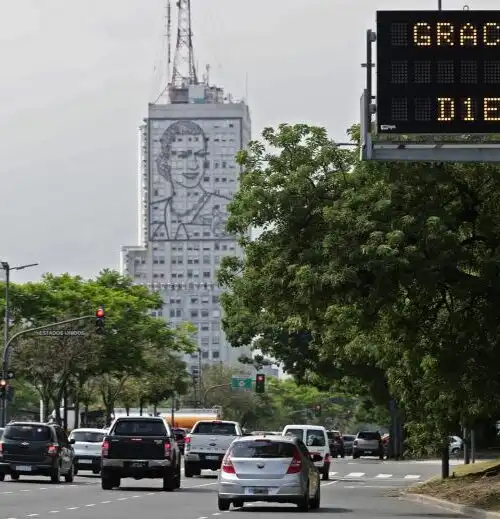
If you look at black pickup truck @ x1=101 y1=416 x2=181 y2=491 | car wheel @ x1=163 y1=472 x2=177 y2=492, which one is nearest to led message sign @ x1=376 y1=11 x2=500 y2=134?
black pickup truck @ x1=101 y1=416 x2=181 y2=491

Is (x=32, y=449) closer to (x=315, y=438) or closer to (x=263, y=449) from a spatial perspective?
(x=315, y=438)

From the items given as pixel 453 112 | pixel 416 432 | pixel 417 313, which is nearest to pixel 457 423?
pixel 416 432

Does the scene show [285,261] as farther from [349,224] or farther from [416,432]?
[416,432]

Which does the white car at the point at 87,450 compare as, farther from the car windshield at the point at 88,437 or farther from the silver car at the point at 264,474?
the silver car at the point at 264,474

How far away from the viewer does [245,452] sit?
31969mm

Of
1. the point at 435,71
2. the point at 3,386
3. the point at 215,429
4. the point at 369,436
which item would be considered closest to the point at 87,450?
the point at 215,429

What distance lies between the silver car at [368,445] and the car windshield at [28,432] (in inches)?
1904

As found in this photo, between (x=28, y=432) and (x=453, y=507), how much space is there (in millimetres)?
15479

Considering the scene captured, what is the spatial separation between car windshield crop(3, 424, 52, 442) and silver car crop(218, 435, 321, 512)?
44.7 feet

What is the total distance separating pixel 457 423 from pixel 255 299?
8076 mm

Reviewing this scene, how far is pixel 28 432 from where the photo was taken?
146 feet

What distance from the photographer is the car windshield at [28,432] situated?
44500mm

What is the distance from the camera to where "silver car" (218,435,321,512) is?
103ft

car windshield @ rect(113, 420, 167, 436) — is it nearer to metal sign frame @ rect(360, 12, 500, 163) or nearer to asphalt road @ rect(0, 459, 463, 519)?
asphalt road @ rect(0, 459, 463, 519)
